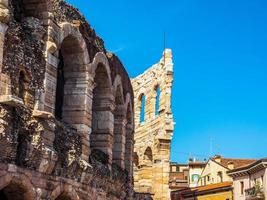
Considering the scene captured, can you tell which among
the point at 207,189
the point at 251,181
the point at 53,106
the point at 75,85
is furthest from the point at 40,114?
the point at 207,189

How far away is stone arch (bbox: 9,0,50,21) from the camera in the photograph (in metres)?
Result: 14.7

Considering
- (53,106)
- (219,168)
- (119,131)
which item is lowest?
(53,106)

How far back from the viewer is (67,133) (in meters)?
15.6

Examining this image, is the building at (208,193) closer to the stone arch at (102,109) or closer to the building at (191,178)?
the building at (191,178)

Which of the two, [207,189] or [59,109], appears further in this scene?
[207,189]

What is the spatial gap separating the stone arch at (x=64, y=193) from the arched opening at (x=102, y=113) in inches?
139

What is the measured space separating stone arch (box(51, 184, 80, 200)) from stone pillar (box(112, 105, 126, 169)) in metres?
5.61

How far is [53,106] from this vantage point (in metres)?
14.7

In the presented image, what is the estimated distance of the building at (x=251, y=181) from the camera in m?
39.8

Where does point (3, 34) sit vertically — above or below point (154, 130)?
below

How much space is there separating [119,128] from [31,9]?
7.54 m

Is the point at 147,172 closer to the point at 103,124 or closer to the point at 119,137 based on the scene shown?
the point at 119,137

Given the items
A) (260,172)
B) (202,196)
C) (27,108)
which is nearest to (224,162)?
(202,196)

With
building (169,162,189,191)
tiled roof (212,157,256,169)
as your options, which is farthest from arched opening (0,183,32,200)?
tiled roof (212,157,256,169)
